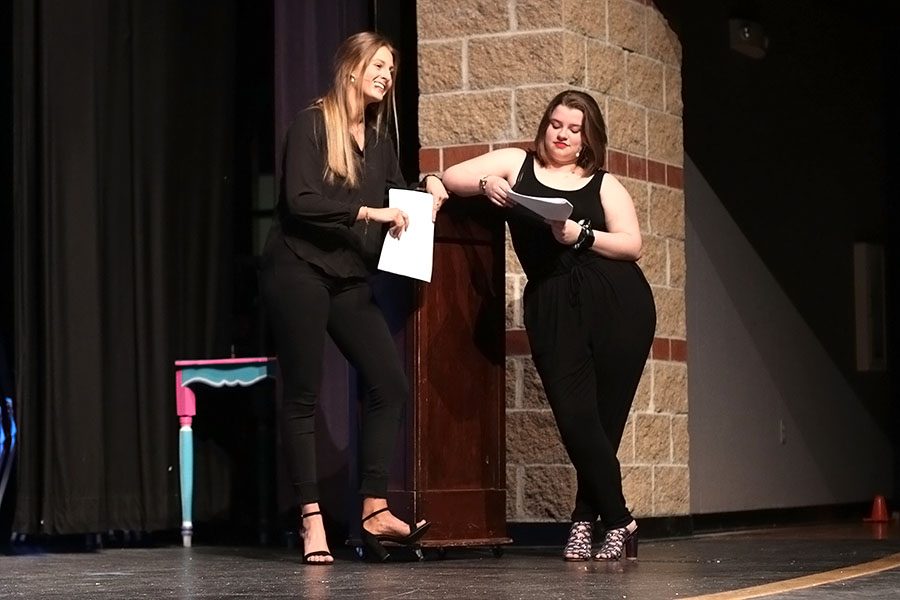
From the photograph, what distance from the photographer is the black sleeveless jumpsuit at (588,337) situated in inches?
188

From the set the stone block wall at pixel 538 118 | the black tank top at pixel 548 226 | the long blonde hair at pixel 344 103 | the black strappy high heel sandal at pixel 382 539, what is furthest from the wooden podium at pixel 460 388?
the stone block wall at pixel 538 118

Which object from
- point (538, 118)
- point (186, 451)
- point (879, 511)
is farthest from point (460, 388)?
point (879, 511)

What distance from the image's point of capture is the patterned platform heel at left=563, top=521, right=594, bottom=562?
4.76 meters

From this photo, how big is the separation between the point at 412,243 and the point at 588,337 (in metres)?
0.58

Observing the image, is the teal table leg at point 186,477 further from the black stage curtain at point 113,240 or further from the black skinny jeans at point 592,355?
the black skinny jeans at point 592,355

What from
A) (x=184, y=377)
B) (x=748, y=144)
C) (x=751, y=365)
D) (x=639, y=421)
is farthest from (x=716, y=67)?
(x=184, y=377)

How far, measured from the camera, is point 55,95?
579 cm

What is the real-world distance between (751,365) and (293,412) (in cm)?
309

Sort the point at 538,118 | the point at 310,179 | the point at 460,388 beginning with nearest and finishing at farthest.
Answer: the point at 310,179
the point at 460,388
the point at 538,118

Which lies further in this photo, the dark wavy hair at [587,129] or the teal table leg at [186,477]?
the teal table leg at [186,477]

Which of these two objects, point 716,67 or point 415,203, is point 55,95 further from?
point 716,67

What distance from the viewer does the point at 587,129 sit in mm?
4836

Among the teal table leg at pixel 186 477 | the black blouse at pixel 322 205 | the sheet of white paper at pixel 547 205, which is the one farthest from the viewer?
the teal table leg at pixel 186 477

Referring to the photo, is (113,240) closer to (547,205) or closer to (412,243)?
(412,243)
